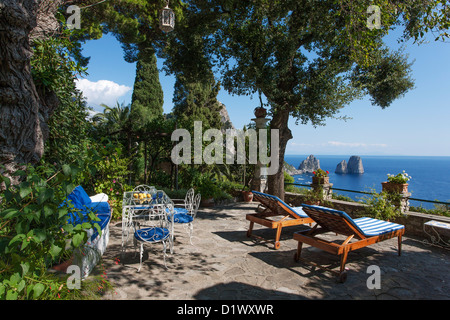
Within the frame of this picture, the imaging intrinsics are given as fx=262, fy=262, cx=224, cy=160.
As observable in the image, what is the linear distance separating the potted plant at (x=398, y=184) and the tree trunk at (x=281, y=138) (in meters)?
2.93

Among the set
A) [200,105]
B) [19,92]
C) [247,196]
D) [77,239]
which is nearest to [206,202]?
[247,196]

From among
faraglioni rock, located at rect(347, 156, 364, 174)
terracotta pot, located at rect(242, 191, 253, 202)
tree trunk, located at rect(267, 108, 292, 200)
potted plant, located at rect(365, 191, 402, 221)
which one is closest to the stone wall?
potted plant, located at rect(365, 191, 402, 221)

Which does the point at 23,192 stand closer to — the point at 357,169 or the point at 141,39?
the point at 141,39

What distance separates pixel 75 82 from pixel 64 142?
1.34 metres

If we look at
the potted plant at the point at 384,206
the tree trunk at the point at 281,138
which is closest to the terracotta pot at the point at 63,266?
the tree trunk at the point at 281,138

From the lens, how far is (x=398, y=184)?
272 inches

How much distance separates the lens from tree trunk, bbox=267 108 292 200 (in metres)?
8.15

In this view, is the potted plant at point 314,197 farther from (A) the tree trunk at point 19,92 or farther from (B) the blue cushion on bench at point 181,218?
(A) the tree trunk at point 19,92

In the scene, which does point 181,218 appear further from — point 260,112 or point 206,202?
point 260,112

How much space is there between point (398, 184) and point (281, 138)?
11.1 ft

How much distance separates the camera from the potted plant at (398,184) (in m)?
6.83

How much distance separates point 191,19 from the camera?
Answer: 8.11 meters

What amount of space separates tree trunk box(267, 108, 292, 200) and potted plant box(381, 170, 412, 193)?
115 inches

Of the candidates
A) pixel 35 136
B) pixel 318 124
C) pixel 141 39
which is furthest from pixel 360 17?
pixel 141 39
